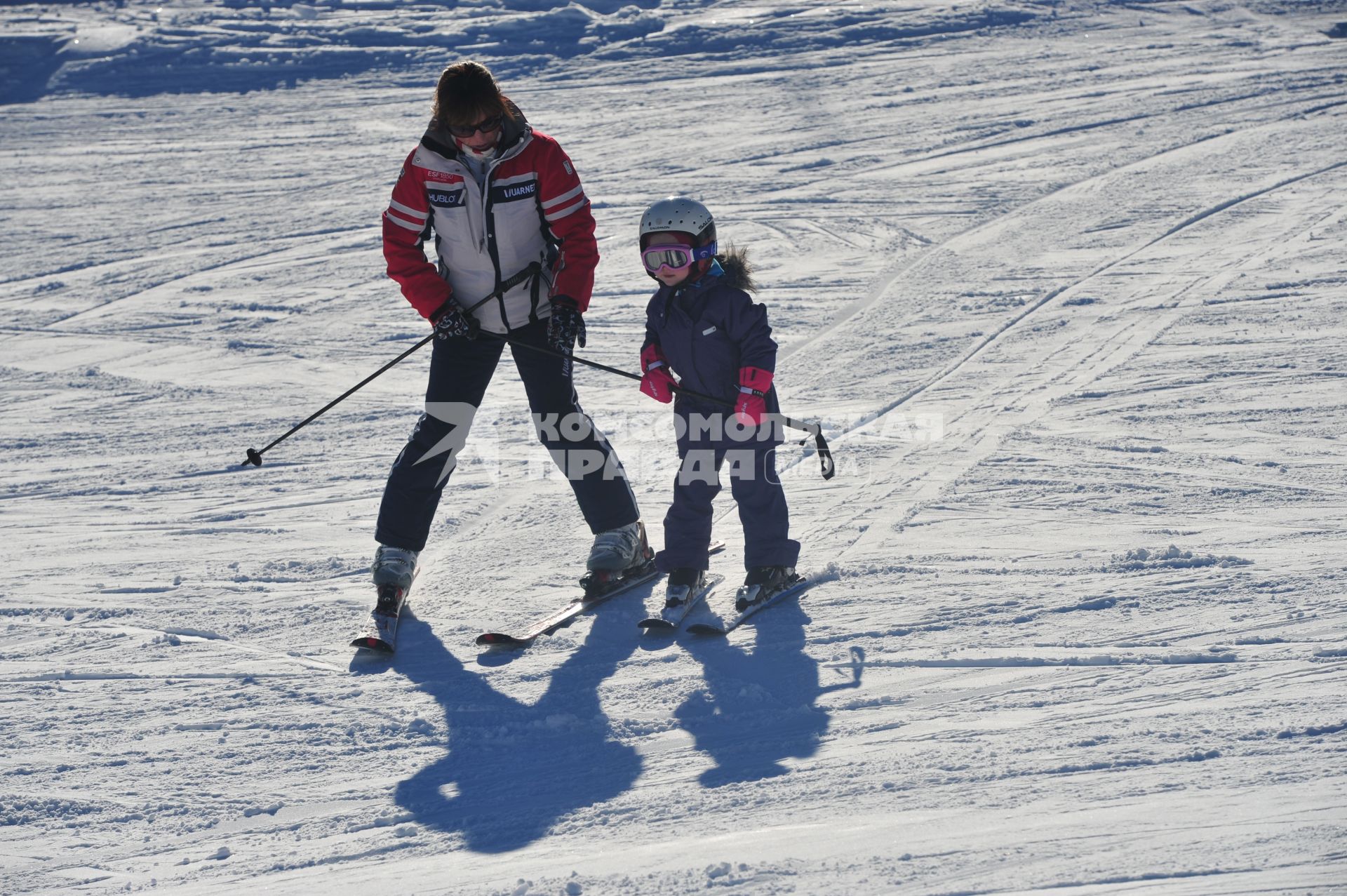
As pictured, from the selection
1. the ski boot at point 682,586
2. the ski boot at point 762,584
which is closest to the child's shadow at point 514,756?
the ski boot at point 682,586

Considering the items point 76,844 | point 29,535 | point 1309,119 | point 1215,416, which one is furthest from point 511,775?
point 1309,119

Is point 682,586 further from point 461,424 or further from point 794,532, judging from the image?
point 461,424

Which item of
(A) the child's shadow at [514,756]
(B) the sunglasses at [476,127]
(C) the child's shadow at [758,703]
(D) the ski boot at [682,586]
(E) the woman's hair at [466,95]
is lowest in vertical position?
(A) the child's shadow at [514,756]

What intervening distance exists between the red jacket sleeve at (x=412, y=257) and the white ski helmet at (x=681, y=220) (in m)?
0.72

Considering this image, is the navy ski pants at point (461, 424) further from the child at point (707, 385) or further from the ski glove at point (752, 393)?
the ski glove at point (752, 393)

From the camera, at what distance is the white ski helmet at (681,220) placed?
3.82 meters

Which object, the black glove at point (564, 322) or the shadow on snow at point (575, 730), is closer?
the shadow on snow at point (575, 730)

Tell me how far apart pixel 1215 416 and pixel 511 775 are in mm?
3624

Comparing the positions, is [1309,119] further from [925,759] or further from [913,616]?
[925,759]

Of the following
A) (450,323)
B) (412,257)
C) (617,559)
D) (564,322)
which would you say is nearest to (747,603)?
(617,559)

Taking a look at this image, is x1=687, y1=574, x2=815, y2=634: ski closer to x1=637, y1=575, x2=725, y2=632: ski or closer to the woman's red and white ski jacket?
x1=637, y1=575, x2=725, y2=632: ski

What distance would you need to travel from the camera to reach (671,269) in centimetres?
386

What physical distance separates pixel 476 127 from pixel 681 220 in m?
0.70

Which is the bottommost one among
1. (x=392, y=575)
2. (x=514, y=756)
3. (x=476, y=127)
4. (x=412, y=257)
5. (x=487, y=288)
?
(x=514, y=756)
